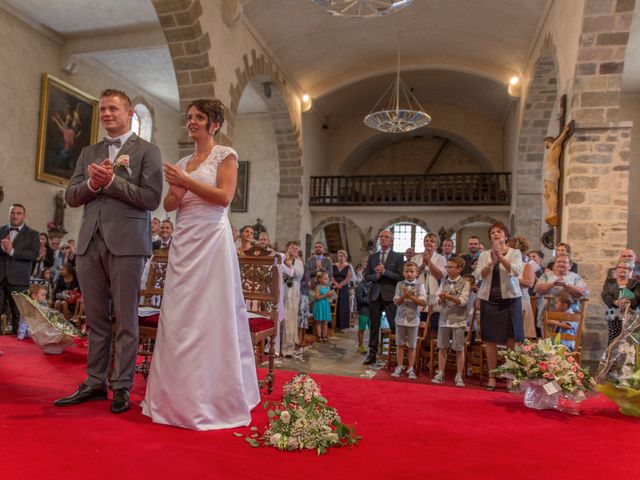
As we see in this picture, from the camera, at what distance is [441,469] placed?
2215mm

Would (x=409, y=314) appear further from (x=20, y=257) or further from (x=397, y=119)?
(x=397, y=119)

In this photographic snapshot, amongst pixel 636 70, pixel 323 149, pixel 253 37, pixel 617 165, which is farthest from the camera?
pixel 323 149

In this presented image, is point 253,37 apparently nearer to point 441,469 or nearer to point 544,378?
point 544,378

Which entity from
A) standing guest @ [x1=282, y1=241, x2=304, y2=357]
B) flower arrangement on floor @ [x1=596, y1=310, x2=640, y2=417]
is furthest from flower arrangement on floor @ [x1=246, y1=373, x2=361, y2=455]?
standing guest @ [x1=282, y1=241, x2=304, y2=357]

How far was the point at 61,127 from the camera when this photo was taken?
10766 mm

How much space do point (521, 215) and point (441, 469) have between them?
11510mm

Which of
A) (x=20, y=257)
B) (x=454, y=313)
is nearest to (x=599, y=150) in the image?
(x=454, y=313)

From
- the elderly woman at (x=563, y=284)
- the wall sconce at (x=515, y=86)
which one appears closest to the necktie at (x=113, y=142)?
the elderly woman at (x=563, y=284)

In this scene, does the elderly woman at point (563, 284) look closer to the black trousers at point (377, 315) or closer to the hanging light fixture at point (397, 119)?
the black trousers at point (377, 315)

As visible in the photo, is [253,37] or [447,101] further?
[447,101]

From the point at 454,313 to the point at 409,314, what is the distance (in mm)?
498

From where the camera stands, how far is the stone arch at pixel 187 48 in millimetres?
7719

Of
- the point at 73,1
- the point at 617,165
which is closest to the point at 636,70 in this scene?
the point at 617,165

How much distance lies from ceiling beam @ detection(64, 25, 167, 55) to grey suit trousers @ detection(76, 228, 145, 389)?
8847 millimetres
